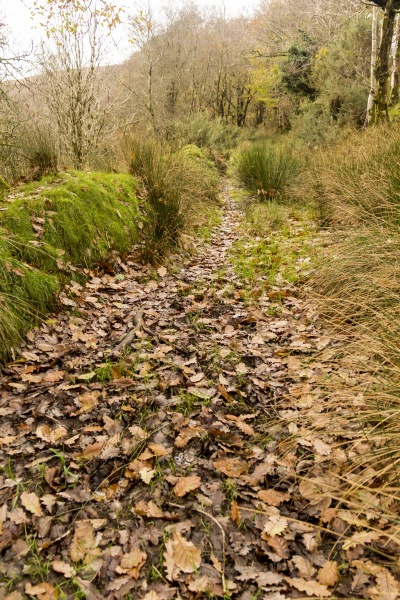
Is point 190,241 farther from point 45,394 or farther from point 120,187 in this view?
point 45,394

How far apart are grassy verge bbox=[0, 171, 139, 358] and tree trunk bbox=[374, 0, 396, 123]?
18.7 feet

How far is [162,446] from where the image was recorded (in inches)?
74.7

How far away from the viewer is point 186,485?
166cm

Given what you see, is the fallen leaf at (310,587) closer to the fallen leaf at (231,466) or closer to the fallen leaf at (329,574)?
the fallen leaf at (329,574)

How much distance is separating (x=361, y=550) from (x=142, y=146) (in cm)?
551

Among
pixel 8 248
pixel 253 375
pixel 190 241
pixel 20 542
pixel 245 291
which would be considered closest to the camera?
pixel 20 542

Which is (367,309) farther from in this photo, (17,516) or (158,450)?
(17,516)

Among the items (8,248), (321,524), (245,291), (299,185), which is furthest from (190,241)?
(321,524)

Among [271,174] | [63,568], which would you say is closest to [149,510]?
[63,568]

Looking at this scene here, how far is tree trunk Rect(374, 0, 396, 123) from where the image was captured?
21.8 feet

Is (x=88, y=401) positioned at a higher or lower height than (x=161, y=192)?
lower

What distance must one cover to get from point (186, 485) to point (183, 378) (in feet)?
2.73

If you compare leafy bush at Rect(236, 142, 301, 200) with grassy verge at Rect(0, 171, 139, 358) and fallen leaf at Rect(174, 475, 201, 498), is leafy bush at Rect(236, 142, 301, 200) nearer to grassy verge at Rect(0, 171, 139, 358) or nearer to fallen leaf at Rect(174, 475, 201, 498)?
grassy verge at Rect(0, 171, 139, 358)

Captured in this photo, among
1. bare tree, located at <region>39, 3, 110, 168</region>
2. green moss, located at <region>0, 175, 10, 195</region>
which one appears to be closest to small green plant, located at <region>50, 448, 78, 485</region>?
green moss, located at <region>0, 175, 10, 195</region>
